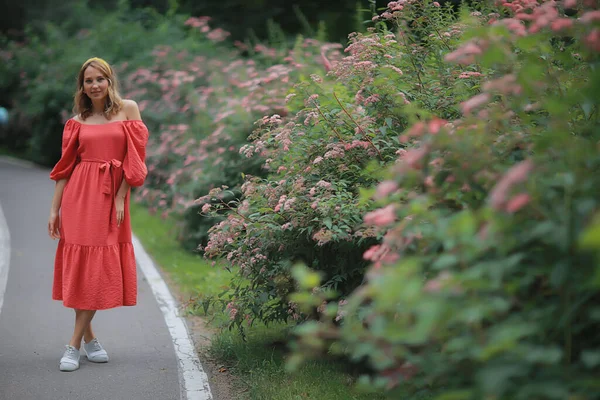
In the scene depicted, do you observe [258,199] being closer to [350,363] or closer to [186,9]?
[350,363]

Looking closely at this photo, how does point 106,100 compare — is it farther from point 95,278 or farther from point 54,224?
point 95,278

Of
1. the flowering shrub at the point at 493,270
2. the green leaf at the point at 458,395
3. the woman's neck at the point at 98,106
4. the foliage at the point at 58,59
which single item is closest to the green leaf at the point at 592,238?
the flowering shrub at the point at 493,270

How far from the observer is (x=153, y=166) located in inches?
519

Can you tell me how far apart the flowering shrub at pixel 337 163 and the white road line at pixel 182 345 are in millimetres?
523

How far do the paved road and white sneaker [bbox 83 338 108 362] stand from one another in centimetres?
6

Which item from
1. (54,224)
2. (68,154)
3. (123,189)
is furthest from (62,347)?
(68,154)

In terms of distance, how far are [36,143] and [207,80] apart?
9948 mm

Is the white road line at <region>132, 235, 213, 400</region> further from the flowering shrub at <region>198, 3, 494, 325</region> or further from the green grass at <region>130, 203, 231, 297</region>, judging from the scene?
the flowering shrub at <region>198, 3, 494, 325</region>

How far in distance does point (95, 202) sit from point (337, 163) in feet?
6.03

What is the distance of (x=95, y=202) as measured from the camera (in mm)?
5543

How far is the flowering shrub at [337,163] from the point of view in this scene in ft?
15.7

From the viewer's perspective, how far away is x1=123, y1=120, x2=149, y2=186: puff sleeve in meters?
5.56

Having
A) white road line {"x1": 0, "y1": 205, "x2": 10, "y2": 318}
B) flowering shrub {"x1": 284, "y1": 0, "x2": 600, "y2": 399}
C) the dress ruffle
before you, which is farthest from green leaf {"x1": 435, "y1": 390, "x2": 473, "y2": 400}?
white road line {"x1": 0, "y1": 205, "x2": 10, "y2": 318}

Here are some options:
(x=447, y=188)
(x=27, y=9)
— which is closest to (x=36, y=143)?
(x=27, y=9)
